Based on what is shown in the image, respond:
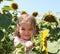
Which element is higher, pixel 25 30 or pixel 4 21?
pixel 4 21

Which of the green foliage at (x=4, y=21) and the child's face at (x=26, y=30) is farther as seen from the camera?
the child's face at (x=26, y=30)

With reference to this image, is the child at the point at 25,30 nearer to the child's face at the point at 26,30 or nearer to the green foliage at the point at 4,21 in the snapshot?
the child's face at the point at 26,30

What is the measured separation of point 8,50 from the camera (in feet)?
4.09

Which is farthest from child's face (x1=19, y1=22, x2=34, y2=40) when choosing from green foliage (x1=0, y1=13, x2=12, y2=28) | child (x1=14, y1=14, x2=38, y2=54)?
green foliage (x1=0, y1=13, x2=12, y2=28)

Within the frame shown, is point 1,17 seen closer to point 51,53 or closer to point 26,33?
point 51,53

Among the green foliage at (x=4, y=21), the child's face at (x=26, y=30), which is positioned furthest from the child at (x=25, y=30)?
the green foliage at (x=4, y=21)

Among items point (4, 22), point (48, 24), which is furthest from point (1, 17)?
point (48, 24)

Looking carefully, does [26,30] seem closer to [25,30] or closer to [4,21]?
[25,30]

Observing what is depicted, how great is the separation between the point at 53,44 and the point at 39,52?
5.4 inches

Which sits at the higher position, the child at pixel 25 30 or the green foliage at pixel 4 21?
the green foliage at pixel 4 21

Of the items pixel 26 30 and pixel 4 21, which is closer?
pixel 4 21

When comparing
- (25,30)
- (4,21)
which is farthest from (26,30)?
(4,21)

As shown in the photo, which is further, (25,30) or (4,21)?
(25,30)

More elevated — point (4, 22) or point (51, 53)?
point (4, 22)
